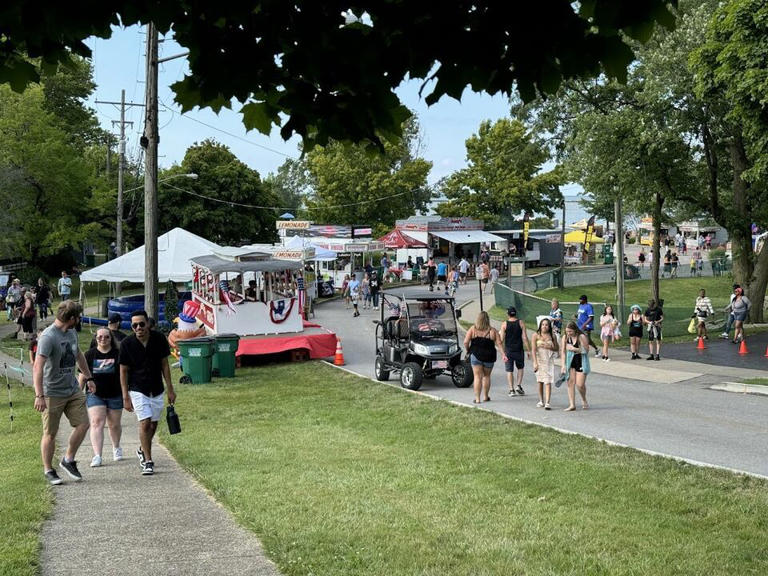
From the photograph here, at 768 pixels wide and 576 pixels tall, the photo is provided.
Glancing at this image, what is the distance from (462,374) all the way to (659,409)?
169 inches

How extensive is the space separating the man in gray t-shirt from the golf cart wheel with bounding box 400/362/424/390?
9.48 meters

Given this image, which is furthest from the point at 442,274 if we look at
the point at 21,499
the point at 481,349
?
the point at 21,499

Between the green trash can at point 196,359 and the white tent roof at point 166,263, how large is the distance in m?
10.9

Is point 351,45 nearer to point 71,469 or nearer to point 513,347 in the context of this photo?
point 71,469

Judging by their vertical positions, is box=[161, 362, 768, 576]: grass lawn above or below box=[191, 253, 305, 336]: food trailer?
below

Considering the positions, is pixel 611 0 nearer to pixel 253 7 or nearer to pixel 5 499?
pixel 253 7

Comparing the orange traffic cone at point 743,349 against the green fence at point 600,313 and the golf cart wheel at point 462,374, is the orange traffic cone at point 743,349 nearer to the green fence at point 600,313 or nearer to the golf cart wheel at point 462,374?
the green fence at point 600,313

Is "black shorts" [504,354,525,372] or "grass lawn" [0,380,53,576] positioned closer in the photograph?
"grass lawn" [0,380,53,576]

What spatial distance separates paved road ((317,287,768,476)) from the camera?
1243 cm

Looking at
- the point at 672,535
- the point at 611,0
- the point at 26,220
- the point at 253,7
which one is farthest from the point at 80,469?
the point at 26,220

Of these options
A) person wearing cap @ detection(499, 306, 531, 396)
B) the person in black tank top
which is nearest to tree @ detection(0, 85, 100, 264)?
person wearing cap @ detection(499, 306, 531, 396)

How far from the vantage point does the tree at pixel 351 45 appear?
464 cm

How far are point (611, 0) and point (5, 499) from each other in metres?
6.85

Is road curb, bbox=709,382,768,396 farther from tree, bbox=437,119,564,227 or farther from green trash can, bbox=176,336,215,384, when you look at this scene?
tree, bbox=437,119,564,227
